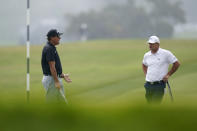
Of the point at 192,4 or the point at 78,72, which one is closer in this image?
the point at 78,72

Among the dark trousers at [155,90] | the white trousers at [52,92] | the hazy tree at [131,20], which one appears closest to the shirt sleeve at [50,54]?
the white trousers at [52,92]

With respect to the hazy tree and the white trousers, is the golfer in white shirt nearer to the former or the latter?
the white trousers

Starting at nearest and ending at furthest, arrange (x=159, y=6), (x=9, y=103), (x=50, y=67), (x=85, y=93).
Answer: (x=9, y=103), (x=50, y=67), (x=85, y=93), (x=159, y=6)

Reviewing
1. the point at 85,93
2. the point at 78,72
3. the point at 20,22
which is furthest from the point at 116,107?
the point at 20,22

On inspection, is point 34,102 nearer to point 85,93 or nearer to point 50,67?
point 50,67

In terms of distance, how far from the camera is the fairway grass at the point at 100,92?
177 inches

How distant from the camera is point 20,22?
438ft

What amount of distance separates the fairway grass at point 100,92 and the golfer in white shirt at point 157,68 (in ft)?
1.01

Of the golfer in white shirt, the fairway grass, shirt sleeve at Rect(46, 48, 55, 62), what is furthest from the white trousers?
the golfer in white shirt

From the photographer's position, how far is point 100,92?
22.8 meters

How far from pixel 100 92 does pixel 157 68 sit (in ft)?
36.3

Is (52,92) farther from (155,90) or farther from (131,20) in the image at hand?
(131,20)

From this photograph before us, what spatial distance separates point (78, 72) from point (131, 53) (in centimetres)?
667

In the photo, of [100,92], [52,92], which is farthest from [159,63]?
[100,92]
